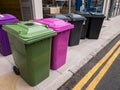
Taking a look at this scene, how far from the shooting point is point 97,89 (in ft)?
7.81

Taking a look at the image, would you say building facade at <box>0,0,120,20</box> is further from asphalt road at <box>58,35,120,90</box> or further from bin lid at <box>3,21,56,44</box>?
asphalt road at <box>58,35,120,90</box>

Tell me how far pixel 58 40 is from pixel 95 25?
2642 mm

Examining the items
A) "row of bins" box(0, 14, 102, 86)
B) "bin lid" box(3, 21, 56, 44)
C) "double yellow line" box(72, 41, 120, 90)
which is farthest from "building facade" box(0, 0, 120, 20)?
"double yellow line" box(72, 41, 120, 90)

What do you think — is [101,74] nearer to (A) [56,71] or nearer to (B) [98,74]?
(B) [98,74]

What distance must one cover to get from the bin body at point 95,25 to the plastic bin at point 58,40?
2.15 metres

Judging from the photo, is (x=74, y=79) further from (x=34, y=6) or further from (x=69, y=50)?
(x=34, y=6)

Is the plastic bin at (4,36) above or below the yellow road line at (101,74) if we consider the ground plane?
above

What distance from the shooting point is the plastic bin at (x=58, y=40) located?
2.45m

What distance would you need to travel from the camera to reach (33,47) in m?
1.94

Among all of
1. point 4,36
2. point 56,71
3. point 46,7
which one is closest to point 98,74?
point 56,71

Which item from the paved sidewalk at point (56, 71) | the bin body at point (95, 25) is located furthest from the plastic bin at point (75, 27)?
the bin body at point (95, 25)

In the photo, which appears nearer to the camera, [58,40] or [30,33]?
[30,33]

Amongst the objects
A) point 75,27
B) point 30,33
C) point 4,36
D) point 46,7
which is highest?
point 46,7

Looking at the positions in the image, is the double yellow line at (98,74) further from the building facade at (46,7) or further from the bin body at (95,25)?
the building facade at (46,7)
